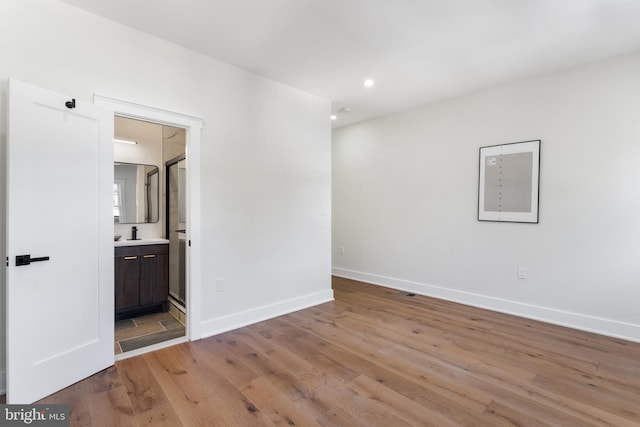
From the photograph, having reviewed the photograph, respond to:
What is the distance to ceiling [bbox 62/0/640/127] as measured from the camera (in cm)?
230

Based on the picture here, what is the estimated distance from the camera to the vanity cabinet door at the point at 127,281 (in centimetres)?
343

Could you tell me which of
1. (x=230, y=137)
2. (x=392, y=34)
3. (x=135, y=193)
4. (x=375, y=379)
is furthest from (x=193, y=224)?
(x=392, y=34)

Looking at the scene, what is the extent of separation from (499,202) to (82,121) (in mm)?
4273

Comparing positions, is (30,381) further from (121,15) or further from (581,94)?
(581,94)

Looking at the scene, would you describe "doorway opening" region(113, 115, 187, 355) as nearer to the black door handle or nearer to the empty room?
the empty room

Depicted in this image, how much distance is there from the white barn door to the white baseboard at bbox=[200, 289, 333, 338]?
34.0 inches

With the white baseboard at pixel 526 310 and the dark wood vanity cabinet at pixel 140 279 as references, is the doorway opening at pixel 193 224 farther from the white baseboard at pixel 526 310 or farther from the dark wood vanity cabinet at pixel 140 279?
the white baseboard at pixel 526 310

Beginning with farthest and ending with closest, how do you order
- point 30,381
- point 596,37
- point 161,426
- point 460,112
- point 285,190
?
point 460,112 → point 285,190 → point 596,37 → point 30,381 → point 161,426

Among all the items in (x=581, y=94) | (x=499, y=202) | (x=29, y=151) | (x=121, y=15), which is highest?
(x=121, y=15)

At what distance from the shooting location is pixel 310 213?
4031 millimetres

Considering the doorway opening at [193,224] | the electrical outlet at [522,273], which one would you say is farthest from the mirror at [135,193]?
the electrical outlet at [522,273]

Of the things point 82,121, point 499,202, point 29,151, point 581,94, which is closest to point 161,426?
point 29,151

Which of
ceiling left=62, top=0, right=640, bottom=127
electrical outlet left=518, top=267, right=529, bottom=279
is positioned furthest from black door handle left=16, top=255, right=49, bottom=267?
electrical outlet left=518, top=267, right=529, bottom=279

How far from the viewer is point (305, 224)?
3.98 metres
